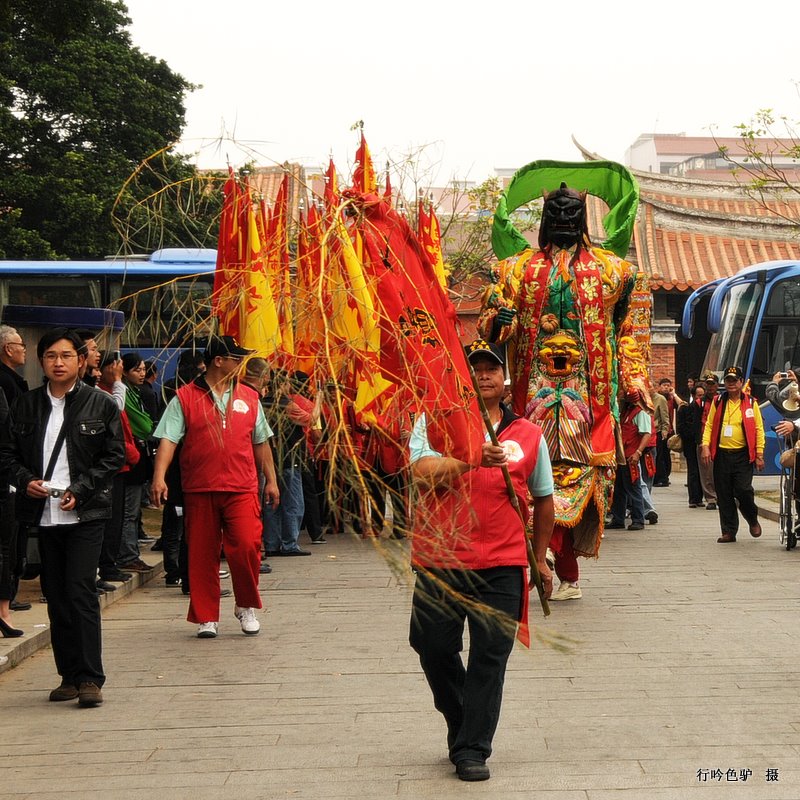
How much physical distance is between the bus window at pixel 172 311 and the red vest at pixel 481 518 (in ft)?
3.21

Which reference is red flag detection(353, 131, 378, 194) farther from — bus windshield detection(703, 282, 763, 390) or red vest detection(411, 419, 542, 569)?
bus windshield detection(703, 282, 763, 390)

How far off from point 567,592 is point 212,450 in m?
2.89

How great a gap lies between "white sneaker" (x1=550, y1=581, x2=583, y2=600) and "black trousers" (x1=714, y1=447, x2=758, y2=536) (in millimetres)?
4558

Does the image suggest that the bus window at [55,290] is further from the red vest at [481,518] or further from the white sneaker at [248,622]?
the red vest at [481,518]

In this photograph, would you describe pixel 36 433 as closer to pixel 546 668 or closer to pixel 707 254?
pixel 546 668

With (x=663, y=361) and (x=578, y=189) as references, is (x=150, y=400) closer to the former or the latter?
(x=578, y=189)

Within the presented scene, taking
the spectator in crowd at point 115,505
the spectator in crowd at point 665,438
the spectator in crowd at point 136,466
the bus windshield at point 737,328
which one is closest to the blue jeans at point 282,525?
the spectator in crowd at point 136,466

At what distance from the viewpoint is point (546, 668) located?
7.30 meters

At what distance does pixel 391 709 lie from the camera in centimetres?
637

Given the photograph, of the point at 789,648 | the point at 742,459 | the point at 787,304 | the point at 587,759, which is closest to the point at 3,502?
the point at 587,759

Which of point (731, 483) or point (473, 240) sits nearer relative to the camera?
point (473, 240)

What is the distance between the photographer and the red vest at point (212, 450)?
8.23 m

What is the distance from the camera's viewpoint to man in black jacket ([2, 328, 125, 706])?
21.6 ft

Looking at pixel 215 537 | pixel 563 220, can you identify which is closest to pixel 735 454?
pixel 563 220
